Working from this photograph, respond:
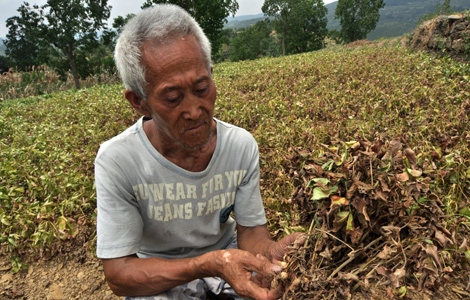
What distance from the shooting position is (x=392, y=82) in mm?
5602

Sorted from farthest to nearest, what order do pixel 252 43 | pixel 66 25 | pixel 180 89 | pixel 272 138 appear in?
1. pixel 252 43
2. pixel 66 25
3. pixel 272 138
4. pixel 180 89

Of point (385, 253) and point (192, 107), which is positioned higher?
point (192, 107)

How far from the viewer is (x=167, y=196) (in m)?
1.53

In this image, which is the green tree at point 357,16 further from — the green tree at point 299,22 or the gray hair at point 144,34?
the gray hair at point 144,34

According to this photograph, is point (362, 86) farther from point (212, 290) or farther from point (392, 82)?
point (212, 290)

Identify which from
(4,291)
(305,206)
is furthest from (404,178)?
(4,291)

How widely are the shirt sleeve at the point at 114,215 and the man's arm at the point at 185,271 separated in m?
0.06

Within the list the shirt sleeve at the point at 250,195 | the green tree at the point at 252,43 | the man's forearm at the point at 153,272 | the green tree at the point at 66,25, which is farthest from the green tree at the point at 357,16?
the man's forearm at the point at 153,272

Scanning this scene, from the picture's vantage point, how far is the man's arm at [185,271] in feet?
4.31

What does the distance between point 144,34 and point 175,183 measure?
0.73 metres

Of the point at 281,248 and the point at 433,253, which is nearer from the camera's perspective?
the point at 433,253

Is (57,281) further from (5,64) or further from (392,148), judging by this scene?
(5,64)

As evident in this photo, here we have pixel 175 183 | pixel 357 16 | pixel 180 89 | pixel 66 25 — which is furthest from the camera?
pixel 357 16

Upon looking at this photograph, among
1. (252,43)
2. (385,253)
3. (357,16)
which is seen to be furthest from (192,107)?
(252,43)
